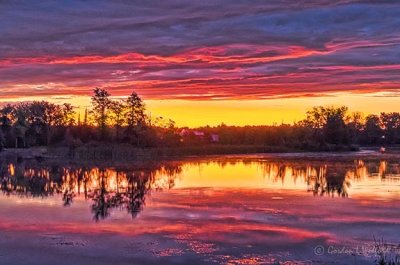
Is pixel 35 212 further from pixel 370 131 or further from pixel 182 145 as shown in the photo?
pixel 370 131

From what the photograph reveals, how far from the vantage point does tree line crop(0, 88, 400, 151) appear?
217 feet

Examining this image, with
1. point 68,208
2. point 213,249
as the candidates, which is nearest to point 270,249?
point 213,249

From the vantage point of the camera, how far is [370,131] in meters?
108

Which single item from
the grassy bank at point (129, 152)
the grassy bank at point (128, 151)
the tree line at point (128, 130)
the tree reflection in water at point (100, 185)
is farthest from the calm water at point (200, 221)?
the tree line at point (128, 130)

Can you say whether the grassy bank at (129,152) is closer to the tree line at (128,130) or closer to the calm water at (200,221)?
the tree line at (128,130)

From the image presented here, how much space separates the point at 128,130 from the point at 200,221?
49.3 m

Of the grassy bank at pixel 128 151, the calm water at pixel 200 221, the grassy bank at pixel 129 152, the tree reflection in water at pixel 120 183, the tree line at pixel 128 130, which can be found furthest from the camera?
the tree line at pixel 128 130

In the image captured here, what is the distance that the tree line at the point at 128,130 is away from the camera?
66.1 metres

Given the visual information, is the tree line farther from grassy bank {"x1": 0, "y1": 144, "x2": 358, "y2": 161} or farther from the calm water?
the calm water

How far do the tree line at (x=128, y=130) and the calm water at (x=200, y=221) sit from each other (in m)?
35.0

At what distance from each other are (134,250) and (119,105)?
57.2 metres

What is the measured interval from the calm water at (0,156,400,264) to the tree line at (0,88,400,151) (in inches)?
1377

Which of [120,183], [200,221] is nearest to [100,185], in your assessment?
[120,183]

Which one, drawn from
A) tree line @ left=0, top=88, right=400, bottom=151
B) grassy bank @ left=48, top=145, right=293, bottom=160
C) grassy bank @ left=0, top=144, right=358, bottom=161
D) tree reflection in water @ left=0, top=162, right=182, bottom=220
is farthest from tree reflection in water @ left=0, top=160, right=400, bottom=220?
tree line @ left=0, top=88, right=400, bottom=151
